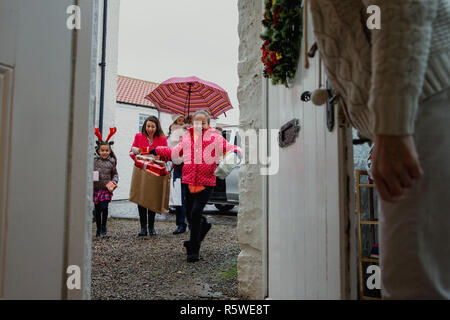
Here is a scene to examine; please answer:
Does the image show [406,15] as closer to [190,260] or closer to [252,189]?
[252,189]

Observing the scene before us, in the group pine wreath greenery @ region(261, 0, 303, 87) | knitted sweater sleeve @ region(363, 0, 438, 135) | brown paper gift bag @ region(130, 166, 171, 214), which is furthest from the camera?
brown paper gift bag @ region(130, 166, 171, 214)

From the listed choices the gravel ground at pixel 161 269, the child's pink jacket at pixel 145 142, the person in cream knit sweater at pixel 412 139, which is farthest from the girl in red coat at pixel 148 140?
the person in cream knit sweater at pixel 412 139

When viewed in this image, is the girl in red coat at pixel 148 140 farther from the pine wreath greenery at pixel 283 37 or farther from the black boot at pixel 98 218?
the pine wreath greenery at pixel 283 37

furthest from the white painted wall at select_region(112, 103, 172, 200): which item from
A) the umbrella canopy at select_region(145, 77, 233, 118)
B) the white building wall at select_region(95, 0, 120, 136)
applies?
the umbrella canopy at select_region(145, 77, 233, 118)

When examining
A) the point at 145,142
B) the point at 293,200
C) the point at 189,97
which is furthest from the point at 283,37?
the point at 189,97

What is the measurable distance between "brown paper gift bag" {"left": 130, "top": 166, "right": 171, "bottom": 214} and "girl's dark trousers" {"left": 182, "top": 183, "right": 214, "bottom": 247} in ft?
3.06

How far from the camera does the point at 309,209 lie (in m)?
1.60

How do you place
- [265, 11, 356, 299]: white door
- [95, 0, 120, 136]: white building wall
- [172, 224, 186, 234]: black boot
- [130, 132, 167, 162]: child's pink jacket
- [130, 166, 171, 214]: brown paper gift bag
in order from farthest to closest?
[95, 0, 120, 136]: white building wall, [172, 224, 186, 234]: black boot, [130, 132, 167, 162]: child's pink jacket, [130, 166, 171, 214]: brown paper gift bag, [265, 11, 356, 299]: white door

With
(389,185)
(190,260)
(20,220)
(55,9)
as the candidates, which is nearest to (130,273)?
(190,260)

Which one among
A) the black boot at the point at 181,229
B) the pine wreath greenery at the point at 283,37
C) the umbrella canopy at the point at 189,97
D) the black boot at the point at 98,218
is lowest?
the black boot at the point at 181,229

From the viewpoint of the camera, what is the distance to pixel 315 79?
1553 mm

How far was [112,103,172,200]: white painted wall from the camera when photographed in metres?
13.7

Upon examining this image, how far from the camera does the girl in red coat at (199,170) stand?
12.6 ft

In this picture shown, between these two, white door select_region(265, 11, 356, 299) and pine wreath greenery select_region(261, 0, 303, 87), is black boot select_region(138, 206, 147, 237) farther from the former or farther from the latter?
pine wreath greenery select_region(261, 0, 303, 87)
